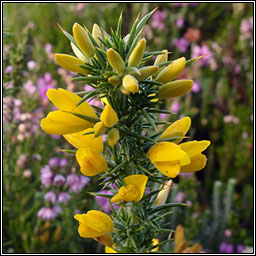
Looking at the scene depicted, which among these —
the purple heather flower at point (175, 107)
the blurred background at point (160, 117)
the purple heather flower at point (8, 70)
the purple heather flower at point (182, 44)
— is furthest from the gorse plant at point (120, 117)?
the purple heather flower at point (182, 44)

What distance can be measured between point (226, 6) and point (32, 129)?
287 cm

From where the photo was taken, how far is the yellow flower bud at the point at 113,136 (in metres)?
0.67

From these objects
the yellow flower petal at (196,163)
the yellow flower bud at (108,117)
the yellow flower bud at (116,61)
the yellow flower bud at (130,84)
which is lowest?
the yellow flower petal at (196,163)

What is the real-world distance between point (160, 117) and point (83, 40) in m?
1.75

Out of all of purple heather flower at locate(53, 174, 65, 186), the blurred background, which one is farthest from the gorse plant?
purple heather flower at locate(53, 174, 65, 186)

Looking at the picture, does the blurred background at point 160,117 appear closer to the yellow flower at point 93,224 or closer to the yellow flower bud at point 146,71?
the yellow flower bud at point 146,71

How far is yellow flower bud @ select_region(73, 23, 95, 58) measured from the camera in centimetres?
68

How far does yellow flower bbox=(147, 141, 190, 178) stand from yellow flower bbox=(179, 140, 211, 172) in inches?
1.6

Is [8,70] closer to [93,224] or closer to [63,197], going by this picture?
[63,197]

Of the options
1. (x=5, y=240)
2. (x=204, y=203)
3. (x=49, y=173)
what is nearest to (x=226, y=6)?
(x=204, y=203)

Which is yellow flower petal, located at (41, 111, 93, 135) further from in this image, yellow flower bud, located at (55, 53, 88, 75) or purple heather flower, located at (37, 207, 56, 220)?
purple heather flower, located at (37, 207, 56, 220)

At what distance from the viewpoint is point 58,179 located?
159 cm

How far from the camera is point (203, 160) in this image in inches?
29.4

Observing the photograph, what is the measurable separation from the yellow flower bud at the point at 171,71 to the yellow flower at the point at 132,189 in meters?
0.23
